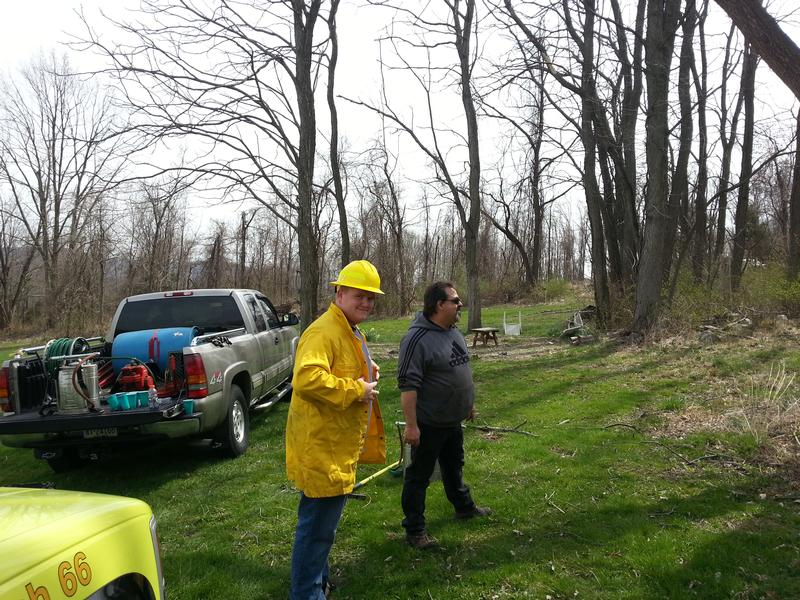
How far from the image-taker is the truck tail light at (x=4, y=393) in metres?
5.50

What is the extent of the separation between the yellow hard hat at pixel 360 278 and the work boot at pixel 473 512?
7.51ft

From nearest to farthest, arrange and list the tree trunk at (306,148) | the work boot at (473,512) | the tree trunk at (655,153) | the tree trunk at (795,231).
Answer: the work boot at (473,512) < the tree trunk at (306,148) < the tree trunk at (655,153) < the tree trunk at (795,231)

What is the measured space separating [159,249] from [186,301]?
3166 cm

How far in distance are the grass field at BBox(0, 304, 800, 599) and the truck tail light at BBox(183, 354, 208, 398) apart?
38.8 inches

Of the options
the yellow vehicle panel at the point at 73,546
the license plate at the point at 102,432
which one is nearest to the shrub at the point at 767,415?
the yellow vehicle panel at the point at 73,546

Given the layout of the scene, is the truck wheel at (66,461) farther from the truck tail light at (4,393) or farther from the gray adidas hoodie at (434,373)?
the gray adidas hoodie at (434,373)

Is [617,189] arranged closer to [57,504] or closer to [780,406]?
[780,406]

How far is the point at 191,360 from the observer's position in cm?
561

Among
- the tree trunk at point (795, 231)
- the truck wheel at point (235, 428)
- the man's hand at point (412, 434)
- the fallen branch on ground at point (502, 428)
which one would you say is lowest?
the fallen branch on ground at point (502, 428)

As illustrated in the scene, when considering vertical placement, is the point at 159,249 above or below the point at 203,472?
above

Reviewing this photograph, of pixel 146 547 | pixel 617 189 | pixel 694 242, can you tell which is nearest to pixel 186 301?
pixel 146 547

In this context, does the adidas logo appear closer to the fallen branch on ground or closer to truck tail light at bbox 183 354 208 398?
truck tail light at bbox 183 354 208 398

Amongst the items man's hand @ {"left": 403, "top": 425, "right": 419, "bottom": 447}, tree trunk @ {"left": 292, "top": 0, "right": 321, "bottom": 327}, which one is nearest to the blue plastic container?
man's hand @ {"left": 403, "top": 425, "right": 419, "bottom": 447}

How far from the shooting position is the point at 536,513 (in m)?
4.68
